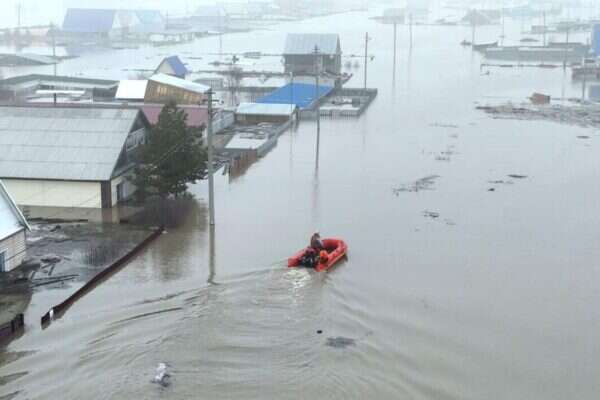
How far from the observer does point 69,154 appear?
584 cm

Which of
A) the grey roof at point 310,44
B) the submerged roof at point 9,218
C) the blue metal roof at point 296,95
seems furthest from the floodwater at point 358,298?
the grey roof at point 310,44

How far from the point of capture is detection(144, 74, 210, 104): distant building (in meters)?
9.86

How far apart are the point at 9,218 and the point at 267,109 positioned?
20.5 feet

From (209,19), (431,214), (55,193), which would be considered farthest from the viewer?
(209,19)

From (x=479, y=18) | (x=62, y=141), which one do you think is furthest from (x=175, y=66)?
(x=479, y=18)

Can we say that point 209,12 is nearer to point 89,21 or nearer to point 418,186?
point 89,21

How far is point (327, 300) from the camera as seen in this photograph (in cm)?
402

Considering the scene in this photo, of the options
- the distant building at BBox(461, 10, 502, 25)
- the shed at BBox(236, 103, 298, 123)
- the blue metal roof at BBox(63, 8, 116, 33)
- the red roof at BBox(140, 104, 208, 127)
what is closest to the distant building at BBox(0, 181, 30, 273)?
the red roof at BBox(140, 104, 208, 127)

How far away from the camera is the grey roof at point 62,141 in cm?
575

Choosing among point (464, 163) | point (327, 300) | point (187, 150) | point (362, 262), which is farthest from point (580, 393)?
point (464, 163)

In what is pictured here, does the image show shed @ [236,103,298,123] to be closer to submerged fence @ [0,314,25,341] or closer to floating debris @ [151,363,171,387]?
submerged fence @ [0,314,25,341]

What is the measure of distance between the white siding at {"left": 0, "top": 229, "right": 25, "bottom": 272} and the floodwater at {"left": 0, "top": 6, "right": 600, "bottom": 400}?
466mm

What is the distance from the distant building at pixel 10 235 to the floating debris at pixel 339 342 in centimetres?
192

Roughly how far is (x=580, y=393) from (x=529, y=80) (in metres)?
13.9
